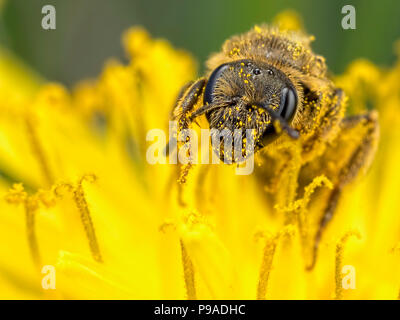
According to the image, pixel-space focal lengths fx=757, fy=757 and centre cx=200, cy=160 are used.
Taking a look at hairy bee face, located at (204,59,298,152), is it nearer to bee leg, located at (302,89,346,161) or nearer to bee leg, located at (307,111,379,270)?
bee leg, located at (302,89,346,161)

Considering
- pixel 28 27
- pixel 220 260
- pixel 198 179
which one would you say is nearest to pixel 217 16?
pixel 28 27

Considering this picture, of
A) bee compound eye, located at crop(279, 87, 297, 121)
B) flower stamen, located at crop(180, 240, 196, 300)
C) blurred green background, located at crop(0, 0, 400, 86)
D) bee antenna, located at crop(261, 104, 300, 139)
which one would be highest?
blurred green background, located at crop(0, 0, 400, 86)

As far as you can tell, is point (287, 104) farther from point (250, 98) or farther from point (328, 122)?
point (328, 122)

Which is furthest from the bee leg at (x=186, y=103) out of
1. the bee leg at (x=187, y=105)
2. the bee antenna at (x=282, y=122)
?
the bee antenna at (x=282, y=122)

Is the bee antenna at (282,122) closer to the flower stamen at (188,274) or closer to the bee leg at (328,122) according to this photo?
the bee leg at (328,122)

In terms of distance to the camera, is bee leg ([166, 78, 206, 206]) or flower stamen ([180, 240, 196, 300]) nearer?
bee leg ([166, 78, 206, 206])

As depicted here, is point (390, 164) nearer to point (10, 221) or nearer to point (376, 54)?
point (376, 54)

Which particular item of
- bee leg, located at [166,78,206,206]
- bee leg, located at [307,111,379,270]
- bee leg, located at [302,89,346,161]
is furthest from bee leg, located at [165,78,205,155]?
bee leg, located at [307,111,379,270]

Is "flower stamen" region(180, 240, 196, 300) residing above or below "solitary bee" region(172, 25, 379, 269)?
below
